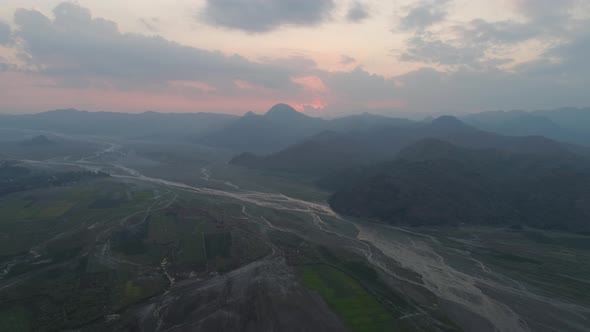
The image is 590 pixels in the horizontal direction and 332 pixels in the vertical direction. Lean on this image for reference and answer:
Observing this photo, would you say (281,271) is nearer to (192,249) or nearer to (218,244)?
(218,244)

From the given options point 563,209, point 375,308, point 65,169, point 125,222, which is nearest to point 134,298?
point 375,308

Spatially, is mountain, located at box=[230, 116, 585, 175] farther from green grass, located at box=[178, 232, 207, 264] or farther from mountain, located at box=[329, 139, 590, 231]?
green grass, located at box=[178, 232, 207, 264]

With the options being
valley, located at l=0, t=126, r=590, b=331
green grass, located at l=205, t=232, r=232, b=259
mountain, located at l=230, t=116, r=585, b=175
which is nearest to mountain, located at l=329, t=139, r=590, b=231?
valley, located at l=0, t=126, r=590, b=331

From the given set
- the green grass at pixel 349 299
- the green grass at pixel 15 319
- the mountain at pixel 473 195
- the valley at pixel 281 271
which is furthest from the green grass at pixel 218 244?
the mountain at pixel 473 195

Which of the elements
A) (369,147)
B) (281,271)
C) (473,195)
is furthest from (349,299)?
(369,147)

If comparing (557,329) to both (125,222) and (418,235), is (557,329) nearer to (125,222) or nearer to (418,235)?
(418,235)

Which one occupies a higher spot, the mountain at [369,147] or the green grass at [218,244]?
the mountain at [369,147]

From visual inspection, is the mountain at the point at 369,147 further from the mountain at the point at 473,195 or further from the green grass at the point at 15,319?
the green grass at the point at 15,319

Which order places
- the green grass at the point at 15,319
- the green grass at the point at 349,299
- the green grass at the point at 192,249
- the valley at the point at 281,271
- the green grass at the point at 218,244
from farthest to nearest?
1. the green grass at the point at 218,244
2. the green grass at the point at 192,249
3. the valley at the point at 281,271
4. the green grass at the point at 349,299
5. the green grass at the point at 15,319
